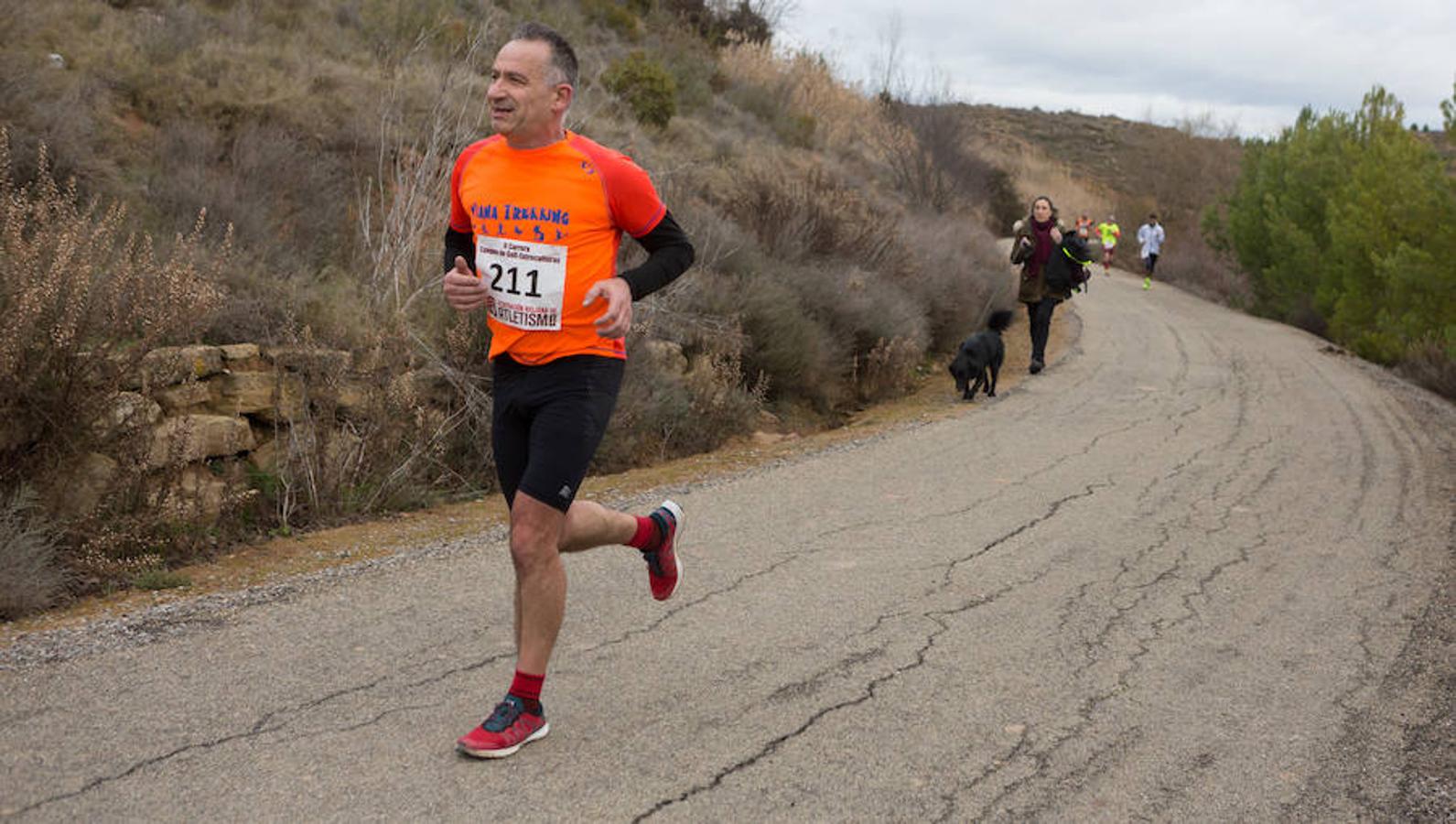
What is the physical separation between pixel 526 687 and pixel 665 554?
95cm

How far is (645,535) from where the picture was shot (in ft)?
14.9

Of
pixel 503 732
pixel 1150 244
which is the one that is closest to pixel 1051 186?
pixel 1150 244

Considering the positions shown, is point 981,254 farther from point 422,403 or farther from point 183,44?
point 422,403

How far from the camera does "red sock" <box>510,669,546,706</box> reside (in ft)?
12.8

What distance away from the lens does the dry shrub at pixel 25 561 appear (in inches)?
204

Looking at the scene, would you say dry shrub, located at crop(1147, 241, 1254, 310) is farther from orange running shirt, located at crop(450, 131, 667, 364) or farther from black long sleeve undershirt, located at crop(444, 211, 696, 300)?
orange running shirt, located at crop(450, 131, 667, 364)

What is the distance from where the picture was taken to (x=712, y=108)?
84.7 feet

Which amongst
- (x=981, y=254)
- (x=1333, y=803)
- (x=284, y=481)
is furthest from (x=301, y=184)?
(x=981, y=254)

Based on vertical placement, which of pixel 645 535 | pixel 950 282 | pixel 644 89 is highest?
pixel 644 89

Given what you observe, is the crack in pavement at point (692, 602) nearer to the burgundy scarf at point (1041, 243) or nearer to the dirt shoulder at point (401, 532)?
the dirt shoulder at point (401, 532)

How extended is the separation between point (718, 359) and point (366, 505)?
15.3ft

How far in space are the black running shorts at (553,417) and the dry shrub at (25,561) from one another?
2.60 metres

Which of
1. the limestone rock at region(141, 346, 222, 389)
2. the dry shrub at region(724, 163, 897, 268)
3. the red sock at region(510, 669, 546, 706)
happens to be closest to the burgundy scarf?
the dry shrub at region(724, 163, 897, 268)

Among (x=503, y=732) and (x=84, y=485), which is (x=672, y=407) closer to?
Result: (x=84, y=485)
